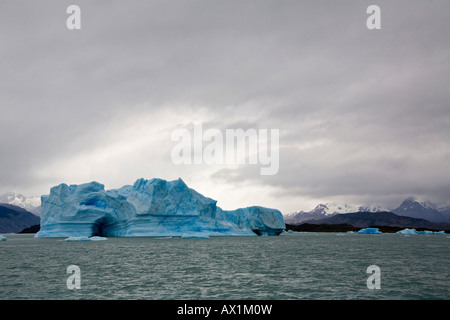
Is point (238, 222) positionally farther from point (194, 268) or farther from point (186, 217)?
point (194, 268)

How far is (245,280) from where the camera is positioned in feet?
Answer: 52.1

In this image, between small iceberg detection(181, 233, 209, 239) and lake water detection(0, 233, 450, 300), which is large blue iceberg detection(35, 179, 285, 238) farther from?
lake water detection(0, 233, 450, 300)

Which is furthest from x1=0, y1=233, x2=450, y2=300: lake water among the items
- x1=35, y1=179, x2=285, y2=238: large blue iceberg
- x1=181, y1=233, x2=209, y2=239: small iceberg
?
x1=181, y1=233, x2=209, y2=239: small iceberg

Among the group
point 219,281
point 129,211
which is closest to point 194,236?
point 129,211

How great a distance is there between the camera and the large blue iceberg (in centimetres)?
4650

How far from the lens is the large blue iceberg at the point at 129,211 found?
153 ft

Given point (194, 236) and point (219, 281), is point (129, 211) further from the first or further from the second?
point (219, 281)

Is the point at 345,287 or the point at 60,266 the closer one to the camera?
the point at 345,287

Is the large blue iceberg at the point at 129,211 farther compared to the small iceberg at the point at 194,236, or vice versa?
the small iceberg at the point at 194,236

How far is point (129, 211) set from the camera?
4919 cm

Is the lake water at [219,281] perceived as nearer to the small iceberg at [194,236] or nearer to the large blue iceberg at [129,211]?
the large blue iceberg at [129,211]

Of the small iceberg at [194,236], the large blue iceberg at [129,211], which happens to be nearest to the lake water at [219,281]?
the large blue iceberg at [129,211]
